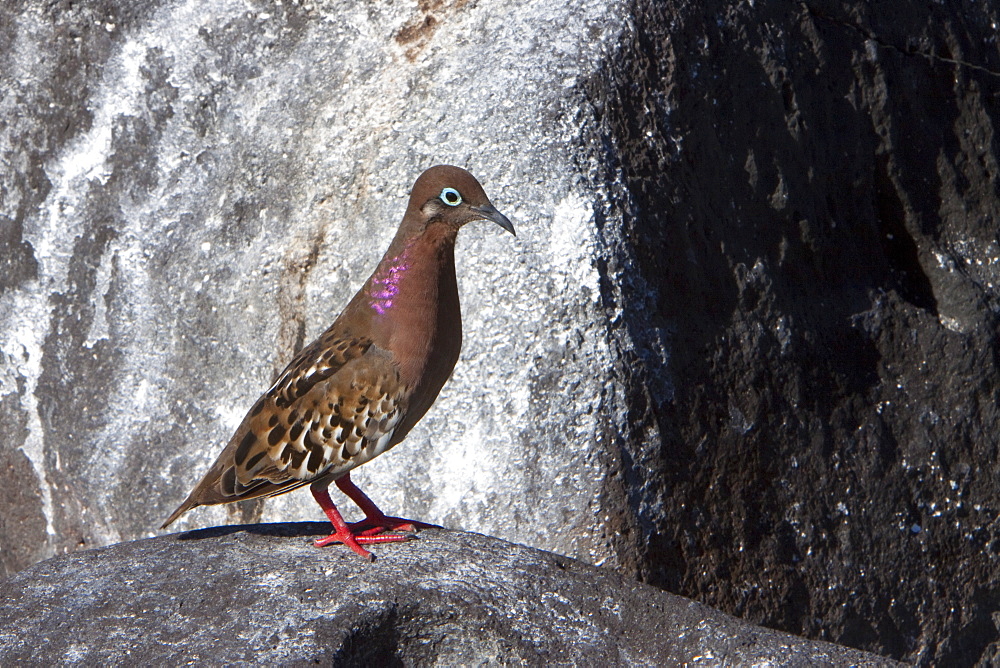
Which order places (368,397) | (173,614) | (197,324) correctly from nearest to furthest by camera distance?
(173,614), (368,397), (197,324)

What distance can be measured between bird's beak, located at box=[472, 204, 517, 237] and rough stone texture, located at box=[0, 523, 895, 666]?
3.89 feet

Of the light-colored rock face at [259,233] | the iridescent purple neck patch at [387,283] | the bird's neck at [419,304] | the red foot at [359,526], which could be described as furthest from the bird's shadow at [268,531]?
the iridescent purple neck patch at [387,283]

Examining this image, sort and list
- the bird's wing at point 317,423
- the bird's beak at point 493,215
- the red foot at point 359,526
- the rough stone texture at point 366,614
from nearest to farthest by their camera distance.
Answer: the rough stone texture at point 366,614
the bird's beak at point 493,215
the bird's wing at point 317,423
the red foot at point 359,526

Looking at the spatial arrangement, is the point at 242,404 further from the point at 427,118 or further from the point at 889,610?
the point at 889,610

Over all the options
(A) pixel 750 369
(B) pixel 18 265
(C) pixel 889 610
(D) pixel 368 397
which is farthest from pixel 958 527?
(B) pixel 18 265

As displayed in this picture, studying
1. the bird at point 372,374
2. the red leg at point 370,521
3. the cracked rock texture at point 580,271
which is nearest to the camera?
the bird at point 372,374

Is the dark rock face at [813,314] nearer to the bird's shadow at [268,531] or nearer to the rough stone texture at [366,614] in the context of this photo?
the rough stone texture at [366,614]

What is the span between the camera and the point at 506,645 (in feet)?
11.4

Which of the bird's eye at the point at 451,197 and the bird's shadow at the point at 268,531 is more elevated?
the bird's eye at the point at 451,197

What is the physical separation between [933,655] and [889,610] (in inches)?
13.7

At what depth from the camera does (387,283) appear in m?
3.73

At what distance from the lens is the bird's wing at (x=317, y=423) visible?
3.72 meters

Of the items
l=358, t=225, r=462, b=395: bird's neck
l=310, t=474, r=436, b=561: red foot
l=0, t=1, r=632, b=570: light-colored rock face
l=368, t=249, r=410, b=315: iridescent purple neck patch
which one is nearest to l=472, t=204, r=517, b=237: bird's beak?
l=358, t=225, r=462, b=395: bird's neck

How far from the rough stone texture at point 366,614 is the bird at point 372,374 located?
244 mm
